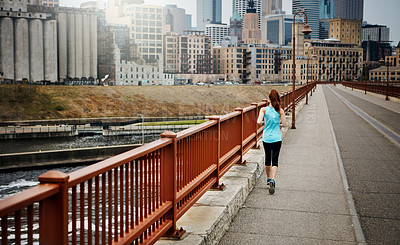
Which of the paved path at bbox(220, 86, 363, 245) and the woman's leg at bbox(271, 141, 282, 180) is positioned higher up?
the woman's leg at bbox(271, 141, 282, 180)

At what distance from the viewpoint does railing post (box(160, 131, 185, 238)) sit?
505 cm

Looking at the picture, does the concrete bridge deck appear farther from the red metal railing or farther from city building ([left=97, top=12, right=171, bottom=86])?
city building ([left=97, top=12, right=171, bottom=86])

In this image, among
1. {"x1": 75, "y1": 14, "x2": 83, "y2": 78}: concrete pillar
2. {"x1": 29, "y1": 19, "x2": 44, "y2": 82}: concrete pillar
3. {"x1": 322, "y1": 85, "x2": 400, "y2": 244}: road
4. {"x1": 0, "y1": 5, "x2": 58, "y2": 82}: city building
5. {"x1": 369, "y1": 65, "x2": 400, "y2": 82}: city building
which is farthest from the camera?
{"x1": 369, "y1": 65, "x2": 400, "y2": 82}: city building

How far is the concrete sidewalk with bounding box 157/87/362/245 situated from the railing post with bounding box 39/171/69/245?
233 cm

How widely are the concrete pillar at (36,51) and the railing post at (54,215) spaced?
130 metres

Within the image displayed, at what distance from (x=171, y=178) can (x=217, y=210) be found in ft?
4.89

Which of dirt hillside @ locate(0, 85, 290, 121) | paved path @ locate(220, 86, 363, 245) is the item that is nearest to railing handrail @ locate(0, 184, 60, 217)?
paved path @ locate(220, 86, 363, 245)

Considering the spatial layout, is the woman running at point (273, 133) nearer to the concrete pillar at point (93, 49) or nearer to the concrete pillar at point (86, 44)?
the concrete pillar at point (86, 44)

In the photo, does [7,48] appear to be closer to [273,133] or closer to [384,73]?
[273,133]

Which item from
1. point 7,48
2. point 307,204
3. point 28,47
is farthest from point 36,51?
point 307,204

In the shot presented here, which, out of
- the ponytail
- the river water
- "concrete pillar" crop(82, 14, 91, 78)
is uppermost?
"concrete pillar" crop(82, 14, 91, 78)

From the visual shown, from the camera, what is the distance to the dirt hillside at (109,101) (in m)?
93.4

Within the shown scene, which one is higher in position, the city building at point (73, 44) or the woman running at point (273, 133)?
the city building at point (73, 44)

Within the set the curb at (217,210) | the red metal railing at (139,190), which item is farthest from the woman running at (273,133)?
the red metal railing at (139,190)
